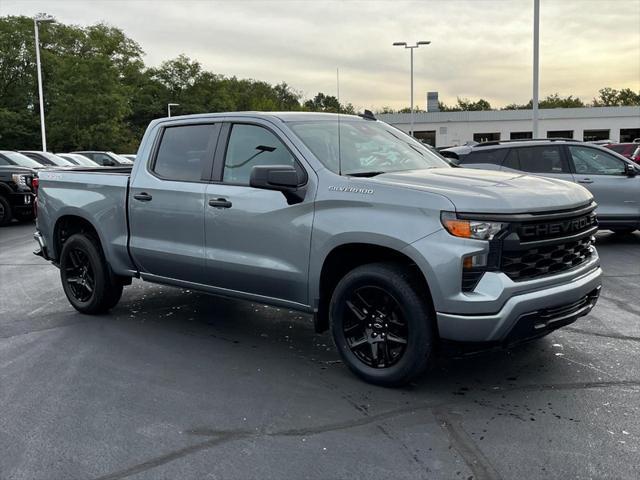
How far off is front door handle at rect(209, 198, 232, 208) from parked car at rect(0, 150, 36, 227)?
11.6 m

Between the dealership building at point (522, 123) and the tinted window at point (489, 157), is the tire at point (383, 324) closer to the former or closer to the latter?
the tinted window at point (489, 157)

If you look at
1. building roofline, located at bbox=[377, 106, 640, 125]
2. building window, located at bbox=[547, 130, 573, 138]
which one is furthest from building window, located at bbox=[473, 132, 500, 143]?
building window, located at bbox=[547, 130, 573, 138]

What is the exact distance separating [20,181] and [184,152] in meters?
11.1

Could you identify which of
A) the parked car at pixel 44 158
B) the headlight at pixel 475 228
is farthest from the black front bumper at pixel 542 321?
the parked car at pixel 44 158

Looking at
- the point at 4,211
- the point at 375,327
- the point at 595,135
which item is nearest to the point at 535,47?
the point at 4,211

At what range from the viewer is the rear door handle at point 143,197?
5664mm

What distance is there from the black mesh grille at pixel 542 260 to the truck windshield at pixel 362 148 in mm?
1237

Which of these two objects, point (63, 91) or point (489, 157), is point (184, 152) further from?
point (63, 91)

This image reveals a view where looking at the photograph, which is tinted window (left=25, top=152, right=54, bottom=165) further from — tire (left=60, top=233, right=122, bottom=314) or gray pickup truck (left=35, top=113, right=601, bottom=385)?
gray pickup truck (left=35, top=113, right=601, bottom=385)

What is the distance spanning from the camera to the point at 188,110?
238 ft

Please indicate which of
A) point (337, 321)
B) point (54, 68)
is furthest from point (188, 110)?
point (337, 321)

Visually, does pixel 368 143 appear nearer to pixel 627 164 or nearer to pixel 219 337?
pixel 219 337

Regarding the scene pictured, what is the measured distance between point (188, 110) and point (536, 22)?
5629 centimetres

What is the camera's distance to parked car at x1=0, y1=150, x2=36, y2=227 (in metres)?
15.0
